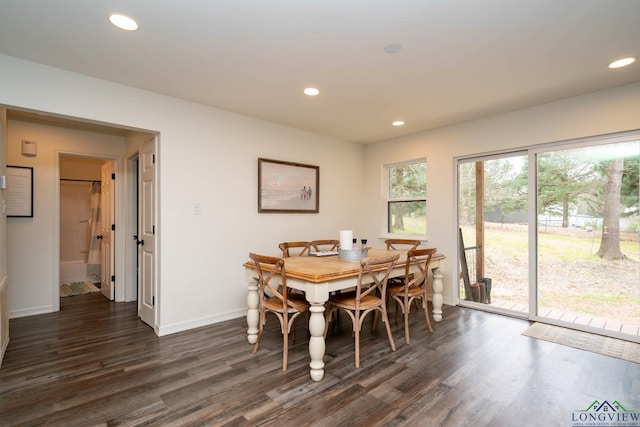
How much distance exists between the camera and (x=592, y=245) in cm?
328

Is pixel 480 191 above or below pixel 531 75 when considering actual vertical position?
below

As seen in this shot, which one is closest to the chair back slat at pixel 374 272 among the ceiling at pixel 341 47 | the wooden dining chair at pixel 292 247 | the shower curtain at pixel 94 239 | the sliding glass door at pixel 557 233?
the wooden dining chair at pixel 292 247

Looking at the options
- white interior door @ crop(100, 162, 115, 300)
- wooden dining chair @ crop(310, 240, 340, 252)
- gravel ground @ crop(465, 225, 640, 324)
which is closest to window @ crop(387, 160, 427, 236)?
gravel ground @ crop(465, 225, 640, 324)

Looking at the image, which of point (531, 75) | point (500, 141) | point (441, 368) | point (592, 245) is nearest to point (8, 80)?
point (441, 368)

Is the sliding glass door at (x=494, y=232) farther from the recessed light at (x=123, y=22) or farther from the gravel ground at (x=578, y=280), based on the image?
the recessed light at (x=123, y=22)

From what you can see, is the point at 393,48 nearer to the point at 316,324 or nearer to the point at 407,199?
the point at 316,324

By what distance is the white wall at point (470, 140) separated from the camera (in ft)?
10.1

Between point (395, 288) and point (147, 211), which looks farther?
point (147, 211)

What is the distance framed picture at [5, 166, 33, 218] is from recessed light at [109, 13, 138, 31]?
2945 mm

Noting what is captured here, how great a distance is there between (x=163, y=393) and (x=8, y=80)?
8.63 ft

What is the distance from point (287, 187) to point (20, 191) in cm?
317

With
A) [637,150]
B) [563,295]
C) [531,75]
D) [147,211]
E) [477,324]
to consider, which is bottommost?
[477,324]

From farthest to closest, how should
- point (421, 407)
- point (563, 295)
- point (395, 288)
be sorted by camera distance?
point (563, 295)
point (395, 288)
point (421, 407)

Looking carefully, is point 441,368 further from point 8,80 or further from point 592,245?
point 8,80
